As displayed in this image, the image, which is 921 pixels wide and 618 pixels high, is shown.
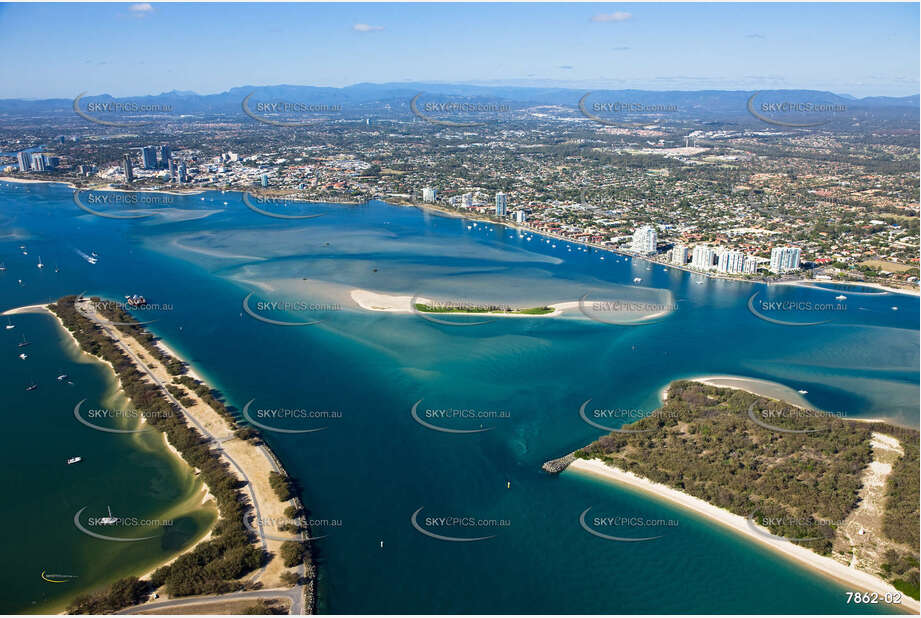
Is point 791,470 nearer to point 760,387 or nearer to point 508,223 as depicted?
point 760,387

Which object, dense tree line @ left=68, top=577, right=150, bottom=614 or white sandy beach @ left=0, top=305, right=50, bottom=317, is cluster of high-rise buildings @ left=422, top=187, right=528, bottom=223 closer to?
white sandy beach @ left=0, top=305, right=50, bottom=317

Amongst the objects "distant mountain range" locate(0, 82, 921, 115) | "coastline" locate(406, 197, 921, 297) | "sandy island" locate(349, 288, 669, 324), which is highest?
"distant mountain range" locate(0, 82, 921, 115)

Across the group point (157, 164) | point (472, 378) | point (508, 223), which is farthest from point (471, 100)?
point (472, 378)

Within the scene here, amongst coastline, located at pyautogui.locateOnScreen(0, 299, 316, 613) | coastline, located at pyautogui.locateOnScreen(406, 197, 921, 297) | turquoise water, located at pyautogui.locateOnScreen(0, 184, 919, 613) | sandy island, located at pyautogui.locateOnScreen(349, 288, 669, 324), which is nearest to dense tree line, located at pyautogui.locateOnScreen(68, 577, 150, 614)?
coastline, located at pyautogui.locateOnScreen(0, 299, 316, 613)

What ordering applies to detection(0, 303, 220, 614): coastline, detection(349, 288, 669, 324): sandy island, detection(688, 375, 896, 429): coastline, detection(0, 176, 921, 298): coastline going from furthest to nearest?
detection(0, 176, 921, 298): coastline < detection(349, 288, 669, 324): sandy island < detection(688, 375, 896, 429): coastline < detection(0, 303, 220, 614): coastline

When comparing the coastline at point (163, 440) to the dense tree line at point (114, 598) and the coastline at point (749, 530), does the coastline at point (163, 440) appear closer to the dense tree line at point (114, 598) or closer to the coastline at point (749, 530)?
the dense tree line at point (114, 598)

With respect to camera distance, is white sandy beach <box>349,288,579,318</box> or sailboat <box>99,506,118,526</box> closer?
sailboat <box>99,506,118,526</box>
